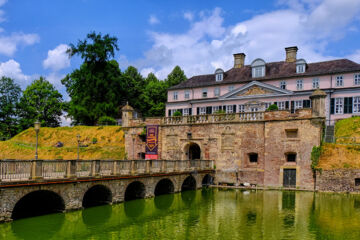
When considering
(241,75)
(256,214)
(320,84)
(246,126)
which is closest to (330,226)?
(256,214)

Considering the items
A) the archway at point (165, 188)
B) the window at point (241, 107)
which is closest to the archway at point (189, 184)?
the archway at point (165, 188)

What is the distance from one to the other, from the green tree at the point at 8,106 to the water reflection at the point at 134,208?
45979mm

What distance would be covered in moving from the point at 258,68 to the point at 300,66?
545 cm

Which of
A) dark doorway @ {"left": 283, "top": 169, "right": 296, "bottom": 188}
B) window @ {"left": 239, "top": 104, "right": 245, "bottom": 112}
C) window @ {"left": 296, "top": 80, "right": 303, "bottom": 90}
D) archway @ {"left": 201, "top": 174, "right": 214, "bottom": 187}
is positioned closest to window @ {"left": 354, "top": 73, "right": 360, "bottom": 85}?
window @ {"left": 296, "top": 80, "right": 303, "bottom": 90}

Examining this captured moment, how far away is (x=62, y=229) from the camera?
598 inches

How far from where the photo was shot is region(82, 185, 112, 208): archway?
21.0m

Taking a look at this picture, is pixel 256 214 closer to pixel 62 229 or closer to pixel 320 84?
pixel 62 229

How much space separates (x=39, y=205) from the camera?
65.3 feet

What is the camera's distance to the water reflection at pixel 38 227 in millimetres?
13961

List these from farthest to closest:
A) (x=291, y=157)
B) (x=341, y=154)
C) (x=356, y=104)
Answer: (x=356, y=104) < (x=291, y=157) < (x=341, y=154)

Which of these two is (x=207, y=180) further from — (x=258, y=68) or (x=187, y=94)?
(x=187, y=94)

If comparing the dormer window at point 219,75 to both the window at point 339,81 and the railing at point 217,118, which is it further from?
the railing at point 217,118

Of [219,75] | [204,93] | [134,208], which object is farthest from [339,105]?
[134,208]

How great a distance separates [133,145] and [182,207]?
54.6 feet
